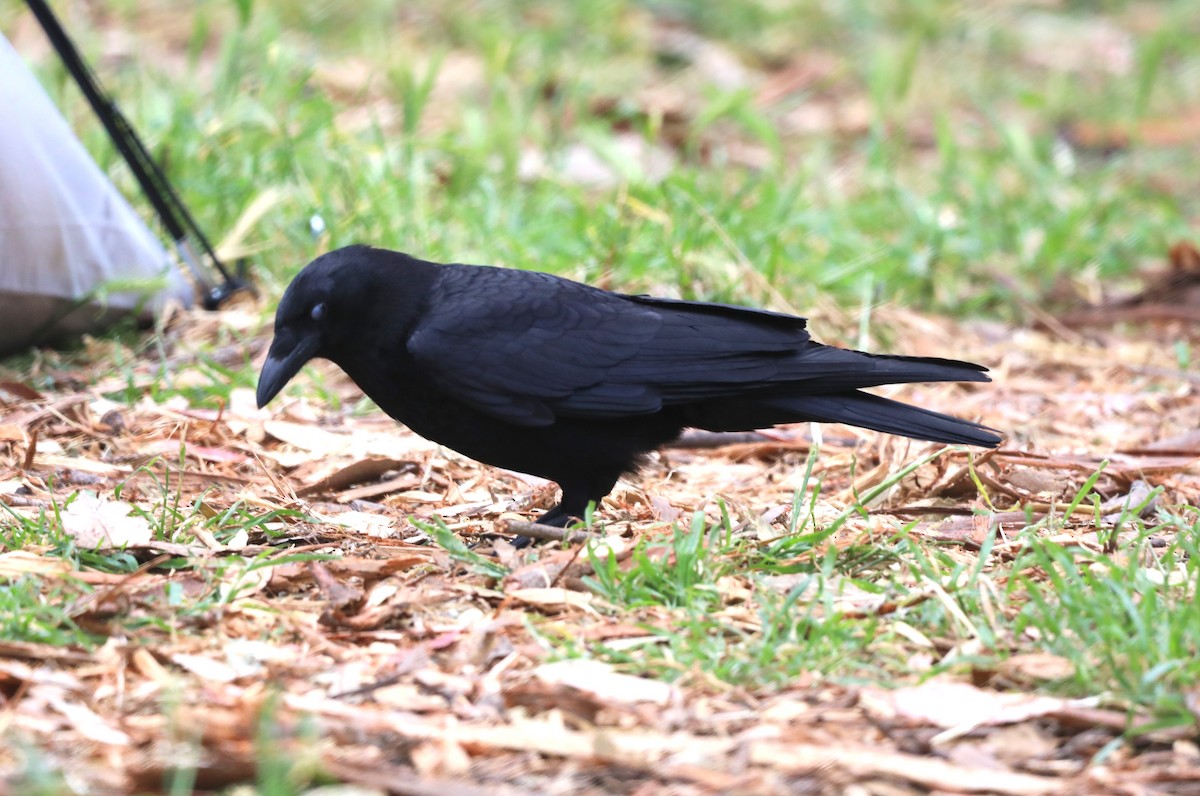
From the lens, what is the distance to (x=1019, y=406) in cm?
544

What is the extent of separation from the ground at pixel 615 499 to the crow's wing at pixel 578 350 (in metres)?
0.36

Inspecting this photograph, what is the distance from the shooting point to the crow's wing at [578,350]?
12.4 feet

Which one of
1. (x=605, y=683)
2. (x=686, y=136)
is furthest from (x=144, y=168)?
(x=686, y=136)

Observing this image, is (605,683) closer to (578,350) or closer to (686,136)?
(578,350)

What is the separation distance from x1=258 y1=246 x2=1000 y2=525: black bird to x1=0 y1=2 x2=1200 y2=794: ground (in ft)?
0.80

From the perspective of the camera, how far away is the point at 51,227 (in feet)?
16.4

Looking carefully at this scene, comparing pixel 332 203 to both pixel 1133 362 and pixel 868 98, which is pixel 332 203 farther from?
pixel 868 98

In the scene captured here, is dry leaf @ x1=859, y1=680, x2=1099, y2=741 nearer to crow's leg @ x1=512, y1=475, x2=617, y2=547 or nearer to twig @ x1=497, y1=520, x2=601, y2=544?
twig @ x1=497, y1=520, x2=601, y2=544

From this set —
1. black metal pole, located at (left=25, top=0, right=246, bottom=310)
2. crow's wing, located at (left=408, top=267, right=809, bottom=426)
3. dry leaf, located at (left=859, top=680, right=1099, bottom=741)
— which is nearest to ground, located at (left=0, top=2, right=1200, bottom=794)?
dry leaf, located at (left=859, top=680, right=1099, bottom=741)

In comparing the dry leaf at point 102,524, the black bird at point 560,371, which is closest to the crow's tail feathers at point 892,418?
the black bird at point 560,371

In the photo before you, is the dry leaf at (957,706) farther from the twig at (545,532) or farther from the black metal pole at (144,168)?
the black metal pole at (144,168)

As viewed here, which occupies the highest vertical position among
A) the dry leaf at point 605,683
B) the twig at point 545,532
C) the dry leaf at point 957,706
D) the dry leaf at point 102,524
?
the dry leaf at point 957,706

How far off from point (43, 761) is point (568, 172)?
5.89m

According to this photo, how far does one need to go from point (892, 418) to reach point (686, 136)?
5.56m
